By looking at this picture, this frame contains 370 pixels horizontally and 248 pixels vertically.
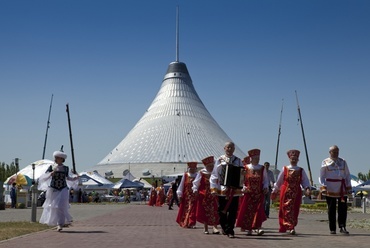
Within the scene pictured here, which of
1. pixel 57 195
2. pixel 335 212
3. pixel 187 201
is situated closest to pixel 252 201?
pixel 335 212

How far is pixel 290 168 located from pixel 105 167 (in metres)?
85.2

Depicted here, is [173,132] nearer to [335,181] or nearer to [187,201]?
[187,201]

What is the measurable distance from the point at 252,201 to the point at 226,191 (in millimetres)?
925

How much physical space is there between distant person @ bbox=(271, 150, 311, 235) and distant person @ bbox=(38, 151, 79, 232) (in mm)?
4627

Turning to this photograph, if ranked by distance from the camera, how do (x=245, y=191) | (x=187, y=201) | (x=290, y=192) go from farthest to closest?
(x=187, y=201) → (x=290, y=192) → (x=245, y=191)

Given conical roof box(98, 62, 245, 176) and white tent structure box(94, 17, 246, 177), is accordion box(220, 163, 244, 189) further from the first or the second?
conical roof box(98, 62, 245, 176)

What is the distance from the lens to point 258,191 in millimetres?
12438

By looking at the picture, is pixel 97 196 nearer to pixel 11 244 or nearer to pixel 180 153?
pixel 11 244

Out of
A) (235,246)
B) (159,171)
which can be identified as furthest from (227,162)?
→ (159,171)

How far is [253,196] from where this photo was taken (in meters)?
12.4

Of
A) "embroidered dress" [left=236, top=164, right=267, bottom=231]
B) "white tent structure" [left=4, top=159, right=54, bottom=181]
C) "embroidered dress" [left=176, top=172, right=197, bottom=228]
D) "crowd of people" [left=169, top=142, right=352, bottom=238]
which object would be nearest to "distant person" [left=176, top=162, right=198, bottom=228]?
"embroidered dress" [left=176, top=172, right=197, bottom=228]

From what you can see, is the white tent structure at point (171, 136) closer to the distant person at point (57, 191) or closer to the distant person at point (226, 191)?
the distant person at point (57, 191)

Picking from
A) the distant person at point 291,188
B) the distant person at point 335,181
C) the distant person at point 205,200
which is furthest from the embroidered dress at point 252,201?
the distant person at point 335,181

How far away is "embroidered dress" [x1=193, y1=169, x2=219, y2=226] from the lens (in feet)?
43.0
